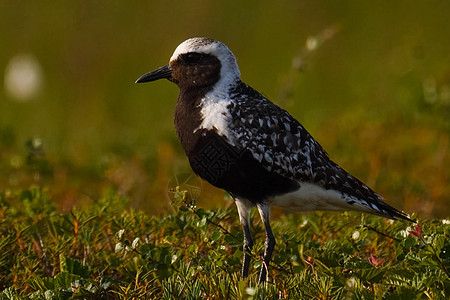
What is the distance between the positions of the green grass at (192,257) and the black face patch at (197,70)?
39.1 inches

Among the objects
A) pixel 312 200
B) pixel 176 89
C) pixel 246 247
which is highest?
pixel 312 200

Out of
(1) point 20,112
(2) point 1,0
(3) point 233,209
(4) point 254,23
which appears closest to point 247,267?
(3) point 233,209

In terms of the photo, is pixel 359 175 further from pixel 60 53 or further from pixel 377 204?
pixel 60 53

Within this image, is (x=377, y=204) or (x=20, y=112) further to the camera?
(x=20, y=112)

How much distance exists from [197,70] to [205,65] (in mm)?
71

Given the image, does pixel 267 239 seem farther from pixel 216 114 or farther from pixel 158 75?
pixel 158 75

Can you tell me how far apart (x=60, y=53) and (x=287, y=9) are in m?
5.47

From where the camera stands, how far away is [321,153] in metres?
5.83

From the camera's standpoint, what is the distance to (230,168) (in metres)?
5.32

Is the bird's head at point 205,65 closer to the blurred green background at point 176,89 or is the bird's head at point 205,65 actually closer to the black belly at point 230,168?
the black belly at point 230,168

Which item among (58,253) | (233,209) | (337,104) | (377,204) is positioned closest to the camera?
(58,253)

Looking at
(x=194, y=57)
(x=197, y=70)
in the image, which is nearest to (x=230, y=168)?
(x=197, y=70)

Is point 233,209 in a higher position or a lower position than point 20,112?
higher

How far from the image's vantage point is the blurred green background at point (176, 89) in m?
9.52
